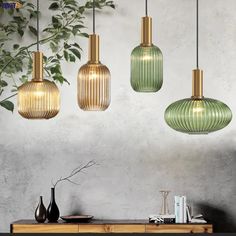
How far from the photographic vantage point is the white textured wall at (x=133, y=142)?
6.61 meters

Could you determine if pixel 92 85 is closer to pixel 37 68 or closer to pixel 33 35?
pixel 37 68

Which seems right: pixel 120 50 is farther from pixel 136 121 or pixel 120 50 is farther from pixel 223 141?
pixel 223 141

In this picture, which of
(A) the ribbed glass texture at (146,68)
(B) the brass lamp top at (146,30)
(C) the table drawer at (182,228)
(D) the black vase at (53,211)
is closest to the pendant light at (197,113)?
(A) the ribbed glass texture at (146,68)

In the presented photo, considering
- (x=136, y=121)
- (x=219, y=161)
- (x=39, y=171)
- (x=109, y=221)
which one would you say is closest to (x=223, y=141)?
(x=219, y=161)

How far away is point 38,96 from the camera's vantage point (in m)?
2.95

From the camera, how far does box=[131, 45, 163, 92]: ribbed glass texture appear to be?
298 centimetres

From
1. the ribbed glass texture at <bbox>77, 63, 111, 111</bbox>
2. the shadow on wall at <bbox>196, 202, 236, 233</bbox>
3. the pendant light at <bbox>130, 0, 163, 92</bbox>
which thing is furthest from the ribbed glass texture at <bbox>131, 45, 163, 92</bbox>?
the shadow on wall at <bbox>196, 202, 236, 233</bbox>

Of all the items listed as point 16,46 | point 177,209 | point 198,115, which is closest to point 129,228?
point 177,209

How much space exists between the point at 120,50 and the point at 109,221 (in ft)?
5.75

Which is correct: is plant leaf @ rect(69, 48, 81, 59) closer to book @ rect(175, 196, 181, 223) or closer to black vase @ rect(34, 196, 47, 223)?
black vase @ rect(34, 196, 47, 223)

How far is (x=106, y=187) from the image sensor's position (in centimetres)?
664

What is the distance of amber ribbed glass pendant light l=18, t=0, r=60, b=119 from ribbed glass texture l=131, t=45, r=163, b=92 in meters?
0.38

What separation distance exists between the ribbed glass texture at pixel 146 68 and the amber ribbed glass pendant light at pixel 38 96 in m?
0.38

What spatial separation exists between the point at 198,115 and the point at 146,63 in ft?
1.11
